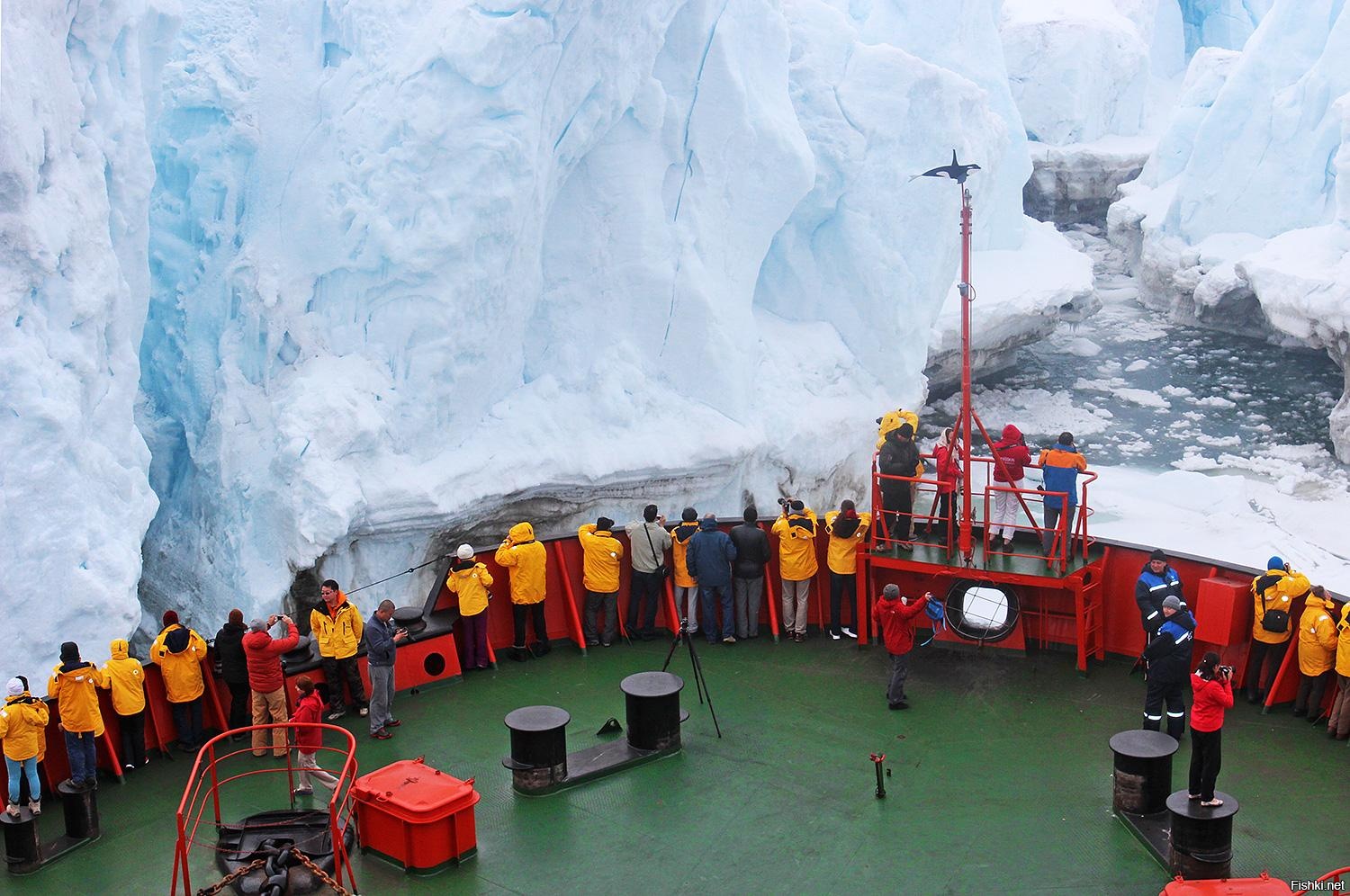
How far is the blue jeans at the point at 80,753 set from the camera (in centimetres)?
744

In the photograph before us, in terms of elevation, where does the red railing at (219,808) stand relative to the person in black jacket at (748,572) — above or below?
below

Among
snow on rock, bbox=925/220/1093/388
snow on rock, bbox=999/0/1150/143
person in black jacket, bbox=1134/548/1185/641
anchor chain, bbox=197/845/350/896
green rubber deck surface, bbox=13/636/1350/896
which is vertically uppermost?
snow on rock, bbox=999/0/1150/143

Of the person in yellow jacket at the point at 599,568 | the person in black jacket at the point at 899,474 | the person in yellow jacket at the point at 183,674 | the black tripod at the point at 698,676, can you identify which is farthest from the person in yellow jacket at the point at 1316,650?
the person in yellow jacket at the point at 183,674

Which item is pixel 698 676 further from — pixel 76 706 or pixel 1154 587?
pixel 76 706

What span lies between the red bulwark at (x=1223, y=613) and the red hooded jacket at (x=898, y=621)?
6.67ft

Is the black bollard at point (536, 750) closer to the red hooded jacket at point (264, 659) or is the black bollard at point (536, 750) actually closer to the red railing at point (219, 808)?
the red railing at point (219, 808)

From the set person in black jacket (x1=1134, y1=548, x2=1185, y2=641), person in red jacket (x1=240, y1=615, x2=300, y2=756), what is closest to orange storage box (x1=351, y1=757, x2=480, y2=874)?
person in red jacket (x1=240, y1=615, x2=300, y2=756)

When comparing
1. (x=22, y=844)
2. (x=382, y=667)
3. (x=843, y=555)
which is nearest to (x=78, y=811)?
(x=22, y=844)

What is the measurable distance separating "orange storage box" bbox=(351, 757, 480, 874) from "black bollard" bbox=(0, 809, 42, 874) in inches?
71.0

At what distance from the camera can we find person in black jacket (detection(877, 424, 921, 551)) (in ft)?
31.9

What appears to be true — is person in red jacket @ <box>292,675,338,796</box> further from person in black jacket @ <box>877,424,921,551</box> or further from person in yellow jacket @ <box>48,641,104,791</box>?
person in black jacket @ <box>877,424,921,551</box>

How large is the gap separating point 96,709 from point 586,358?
375 inches

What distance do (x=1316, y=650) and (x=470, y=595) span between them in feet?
19.2

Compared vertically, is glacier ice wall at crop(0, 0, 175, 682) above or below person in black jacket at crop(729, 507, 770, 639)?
above
